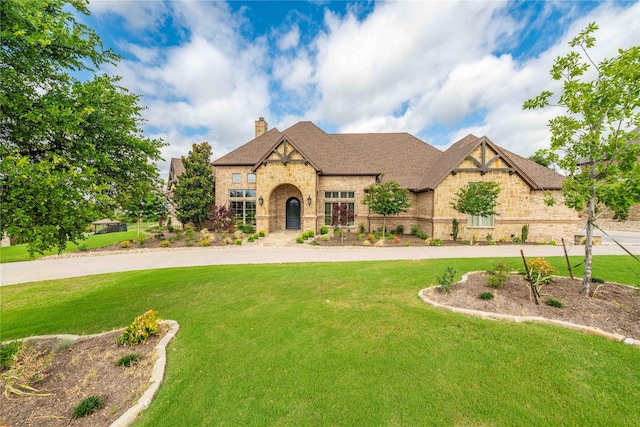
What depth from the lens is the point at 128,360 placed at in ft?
13.8

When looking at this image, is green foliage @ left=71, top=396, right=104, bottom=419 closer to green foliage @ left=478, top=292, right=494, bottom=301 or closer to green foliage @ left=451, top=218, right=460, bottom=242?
green foliage @ left=478, top=292, right=494, bottom=301

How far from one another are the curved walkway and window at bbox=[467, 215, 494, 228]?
10.7 ft

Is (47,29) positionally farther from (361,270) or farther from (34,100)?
(361,270)

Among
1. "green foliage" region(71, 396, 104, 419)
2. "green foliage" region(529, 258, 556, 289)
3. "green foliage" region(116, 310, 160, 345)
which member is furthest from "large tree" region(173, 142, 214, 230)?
"green foliage" region(529, 258, 556, 289)

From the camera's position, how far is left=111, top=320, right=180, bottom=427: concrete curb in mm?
3031

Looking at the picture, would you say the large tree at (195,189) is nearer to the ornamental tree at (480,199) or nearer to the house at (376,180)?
the house at (376,180)

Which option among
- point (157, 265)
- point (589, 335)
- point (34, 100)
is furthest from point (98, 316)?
point (589, 335)

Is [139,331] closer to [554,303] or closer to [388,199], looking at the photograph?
[554,303]

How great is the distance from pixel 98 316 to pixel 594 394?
31.6 ft

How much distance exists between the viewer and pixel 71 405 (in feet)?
11.0

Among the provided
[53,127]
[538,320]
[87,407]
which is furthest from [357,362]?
[53,127]

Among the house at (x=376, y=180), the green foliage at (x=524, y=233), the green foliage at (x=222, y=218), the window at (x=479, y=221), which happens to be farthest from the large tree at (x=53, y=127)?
the green foliage at (x=524, y=233)

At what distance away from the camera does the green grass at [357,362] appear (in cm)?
309

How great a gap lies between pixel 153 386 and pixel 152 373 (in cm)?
40
